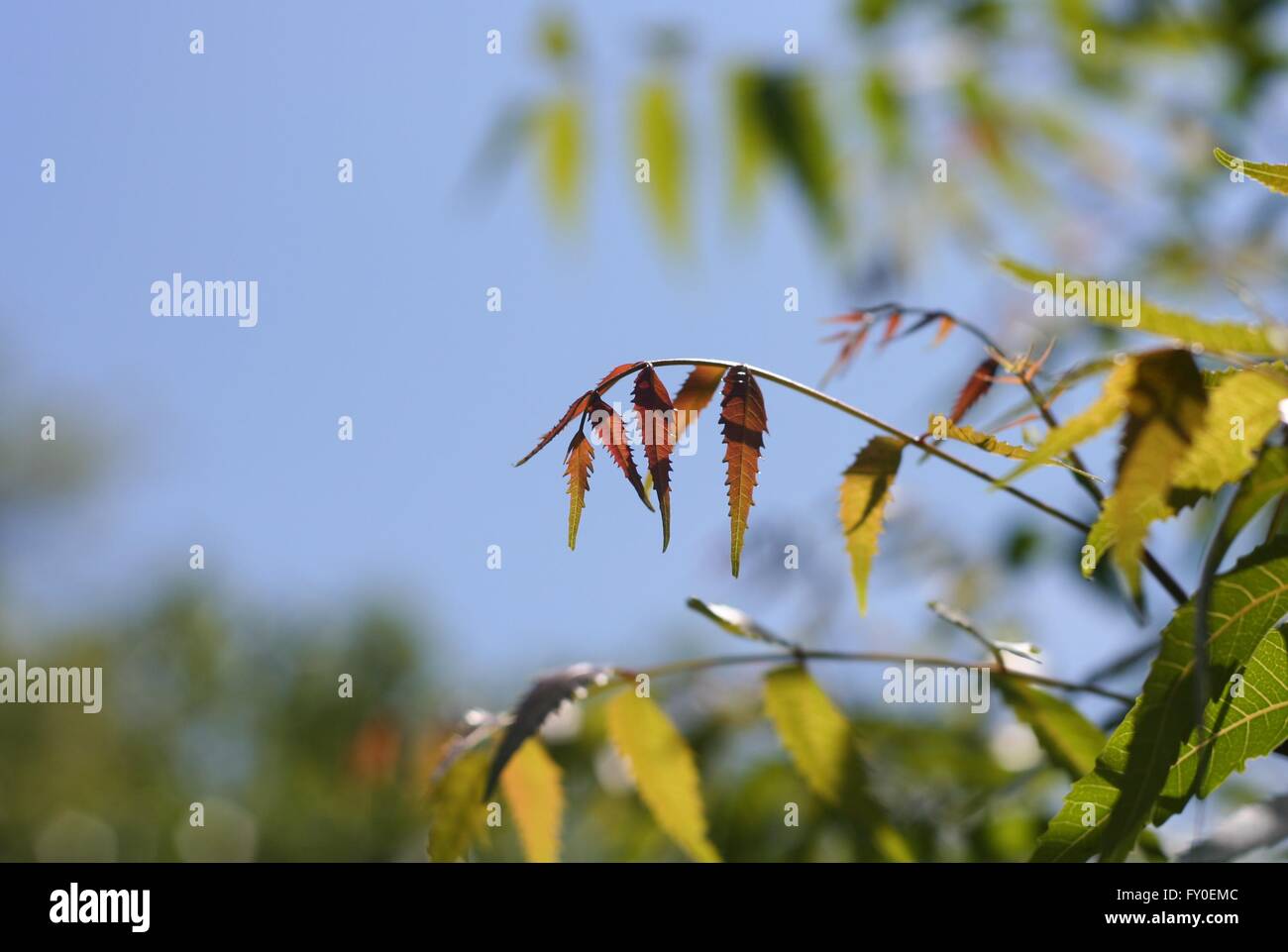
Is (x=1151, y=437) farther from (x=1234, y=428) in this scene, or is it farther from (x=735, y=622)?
(x=735, y=622)

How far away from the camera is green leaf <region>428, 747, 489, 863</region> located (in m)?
0.71

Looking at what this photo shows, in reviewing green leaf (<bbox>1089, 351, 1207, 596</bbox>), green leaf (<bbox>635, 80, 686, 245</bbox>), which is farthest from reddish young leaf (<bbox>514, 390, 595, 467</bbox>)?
green leaf (<bbox>635, 80, 686, 245</bbox>)

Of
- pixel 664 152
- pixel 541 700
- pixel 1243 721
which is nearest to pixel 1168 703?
pixel 1243 721

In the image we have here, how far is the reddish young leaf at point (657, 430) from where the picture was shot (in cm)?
53

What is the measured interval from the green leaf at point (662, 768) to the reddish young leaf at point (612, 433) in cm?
28

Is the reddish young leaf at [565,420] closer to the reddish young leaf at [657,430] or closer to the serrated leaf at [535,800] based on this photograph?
the reddish young leaf at [657,430]

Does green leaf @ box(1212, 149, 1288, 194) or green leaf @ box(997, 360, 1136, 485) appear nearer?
green leaf @ box(997, 360, 1136, 485)

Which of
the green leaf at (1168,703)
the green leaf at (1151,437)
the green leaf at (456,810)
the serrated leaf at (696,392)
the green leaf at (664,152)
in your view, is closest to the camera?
the green leaf at (1151,437)

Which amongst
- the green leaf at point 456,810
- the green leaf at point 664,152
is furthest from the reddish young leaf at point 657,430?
the green leaf at point 664,152

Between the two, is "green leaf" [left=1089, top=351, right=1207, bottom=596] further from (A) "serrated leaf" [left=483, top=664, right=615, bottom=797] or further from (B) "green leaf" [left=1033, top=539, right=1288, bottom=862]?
(A) "serrated leaf" [left=483, top=664, right=615, bottom=797]

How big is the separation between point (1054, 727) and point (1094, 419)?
1.30ft

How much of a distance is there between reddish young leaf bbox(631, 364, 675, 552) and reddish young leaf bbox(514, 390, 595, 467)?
0.03m

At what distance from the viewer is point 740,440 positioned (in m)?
0.54
